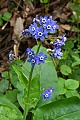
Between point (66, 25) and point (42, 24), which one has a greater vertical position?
point (42, 24)

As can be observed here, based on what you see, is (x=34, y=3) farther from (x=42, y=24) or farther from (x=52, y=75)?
(x=42, y=24)

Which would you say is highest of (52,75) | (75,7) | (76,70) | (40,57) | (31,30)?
(31,30)

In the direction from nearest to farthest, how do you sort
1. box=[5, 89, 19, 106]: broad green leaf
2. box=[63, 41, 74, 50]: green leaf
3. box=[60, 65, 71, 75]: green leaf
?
box=[5, 89, 19, 106]: broad green leaf < box=[60, 65, 71, 75]: green leaf < box=[63, 41, 74, 50]: green leaf

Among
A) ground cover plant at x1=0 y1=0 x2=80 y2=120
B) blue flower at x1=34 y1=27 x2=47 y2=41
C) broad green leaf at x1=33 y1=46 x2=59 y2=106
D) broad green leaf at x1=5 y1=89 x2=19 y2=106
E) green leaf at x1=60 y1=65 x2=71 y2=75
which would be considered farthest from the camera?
green leaf at x1=60 y1=65 x2=71 y2=75

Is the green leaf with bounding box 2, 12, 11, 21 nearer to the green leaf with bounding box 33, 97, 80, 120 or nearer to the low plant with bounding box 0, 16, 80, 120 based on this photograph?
the low plant with bounding box 0, 16, 80, 120

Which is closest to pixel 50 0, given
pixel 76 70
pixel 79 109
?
pixel 76 70

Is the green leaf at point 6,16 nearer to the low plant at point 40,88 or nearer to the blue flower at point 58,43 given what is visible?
the low plant at point 40,88

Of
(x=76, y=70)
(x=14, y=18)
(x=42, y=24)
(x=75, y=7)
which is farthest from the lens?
(x=14, y=18)

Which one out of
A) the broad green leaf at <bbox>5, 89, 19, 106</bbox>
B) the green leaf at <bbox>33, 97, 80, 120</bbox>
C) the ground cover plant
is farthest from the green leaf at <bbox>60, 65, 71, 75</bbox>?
the green leaf at <bbox>33, 97, 80, 120</bbox>

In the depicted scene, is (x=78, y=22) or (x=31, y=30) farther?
(x=78, y=22)
